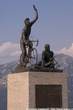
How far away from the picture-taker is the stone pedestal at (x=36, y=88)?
70.5 ft

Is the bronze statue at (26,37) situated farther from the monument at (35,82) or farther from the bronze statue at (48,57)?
the bronze statue at (48,57)

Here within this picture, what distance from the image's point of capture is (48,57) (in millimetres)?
22453

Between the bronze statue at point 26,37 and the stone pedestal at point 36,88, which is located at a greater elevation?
the bronze statue at point 26,37

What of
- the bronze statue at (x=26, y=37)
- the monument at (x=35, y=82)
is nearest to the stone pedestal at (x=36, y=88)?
the monument at (x=35, y=82)

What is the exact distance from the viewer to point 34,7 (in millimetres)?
22844

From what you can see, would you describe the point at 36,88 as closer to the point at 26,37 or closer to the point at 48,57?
the point at 48,57

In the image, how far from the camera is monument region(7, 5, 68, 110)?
21547 mm

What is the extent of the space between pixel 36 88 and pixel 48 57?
5.02ft

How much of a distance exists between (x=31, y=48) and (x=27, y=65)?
0.79 meters

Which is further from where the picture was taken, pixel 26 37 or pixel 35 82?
pixel 26 37

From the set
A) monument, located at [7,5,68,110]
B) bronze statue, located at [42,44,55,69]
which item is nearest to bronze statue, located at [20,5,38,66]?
monument, located at [7,5,68,110]

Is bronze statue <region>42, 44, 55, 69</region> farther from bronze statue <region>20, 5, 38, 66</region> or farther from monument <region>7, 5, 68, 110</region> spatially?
bronze statue <region>20, 5, 38, 66</region>

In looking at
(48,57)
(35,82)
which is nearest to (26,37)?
(48,57)

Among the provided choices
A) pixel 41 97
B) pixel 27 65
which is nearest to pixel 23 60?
pixel 27 65
